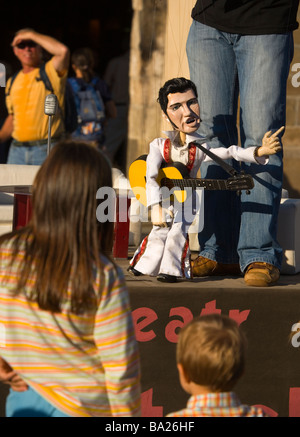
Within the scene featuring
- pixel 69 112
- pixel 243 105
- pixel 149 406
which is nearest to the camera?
pixel 149 406

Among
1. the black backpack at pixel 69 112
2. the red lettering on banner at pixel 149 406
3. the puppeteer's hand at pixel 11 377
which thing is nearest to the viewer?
the puppeteer's hand at pixel 11 377

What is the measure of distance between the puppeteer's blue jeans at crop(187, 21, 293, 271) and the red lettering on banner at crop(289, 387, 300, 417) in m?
0.60

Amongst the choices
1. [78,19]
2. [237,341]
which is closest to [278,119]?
[237,341]

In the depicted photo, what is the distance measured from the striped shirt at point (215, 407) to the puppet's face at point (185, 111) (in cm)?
197

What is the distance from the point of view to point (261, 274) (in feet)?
12.7

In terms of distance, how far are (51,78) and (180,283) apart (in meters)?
3.45

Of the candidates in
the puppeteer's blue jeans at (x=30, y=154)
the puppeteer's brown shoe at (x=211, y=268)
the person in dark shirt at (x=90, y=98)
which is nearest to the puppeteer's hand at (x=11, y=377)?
the puppeteer's brown shoe at (x=211, y=268)

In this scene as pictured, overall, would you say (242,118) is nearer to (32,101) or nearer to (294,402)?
(294,402)

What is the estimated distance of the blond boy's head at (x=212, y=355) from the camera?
222cm

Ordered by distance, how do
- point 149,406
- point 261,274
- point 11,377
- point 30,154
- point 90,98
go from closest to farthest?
point 11,377 < point 149,406 < point 261,274 < point 30,154 < point 90,98

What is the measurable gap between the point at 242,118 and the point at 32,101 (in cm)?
318

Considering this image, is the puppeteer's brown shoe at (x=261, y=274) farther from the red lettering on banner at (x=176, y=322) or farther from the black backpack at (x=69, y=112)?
the black backpack at (x=69, y=112)

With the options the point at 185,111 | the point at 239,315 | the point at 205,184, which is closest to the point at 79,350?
the point at 239,315

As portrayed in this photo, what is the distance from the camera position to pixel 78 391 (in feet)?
7.47
